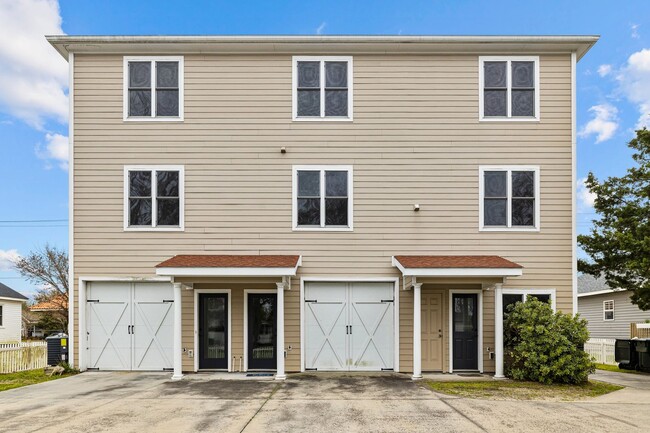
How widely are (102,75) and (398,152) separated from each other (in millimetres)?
8068

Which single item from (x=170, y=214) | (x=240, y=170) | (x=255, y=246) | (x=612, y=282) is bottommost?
(x=612, y=282)

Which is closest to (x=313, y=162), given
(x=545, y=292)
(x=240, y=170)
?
(x=240, y=170)

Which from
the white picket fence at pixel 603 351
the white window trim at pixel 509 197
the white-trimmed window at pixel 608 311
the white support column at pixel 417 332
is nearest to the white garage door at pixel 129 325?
the white support column at pixel 417 332

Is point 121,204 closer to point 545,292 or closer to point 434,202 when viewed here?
point 434,202

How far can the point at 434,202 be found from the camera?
38.5 ft

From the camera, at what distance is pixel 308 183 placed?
464 inches

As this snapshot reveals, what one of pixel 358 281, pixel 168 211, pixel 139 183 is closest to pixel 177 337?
pixel 168 211

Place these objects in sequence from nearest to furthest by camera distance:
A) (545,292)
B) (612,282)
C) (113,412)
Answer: (113,412) → (545,292) → (612,282)

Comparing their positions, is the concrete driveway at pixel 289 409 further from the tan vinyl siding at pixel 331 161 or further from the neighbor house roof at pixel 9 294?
the neighbor house roof at pixel 9 294

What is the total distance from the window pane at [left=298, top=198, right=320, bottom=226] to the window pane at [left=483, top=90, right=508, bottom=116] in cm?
509

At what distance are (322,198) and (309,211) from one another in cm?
48

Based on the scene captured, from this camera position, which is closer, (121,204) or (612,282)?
(121,204)

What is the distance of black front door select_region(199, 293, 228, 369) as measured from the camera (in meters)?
11.5

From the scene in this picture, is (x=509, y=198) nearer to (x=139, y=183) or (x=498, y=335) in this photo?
(x=498, y=335)
